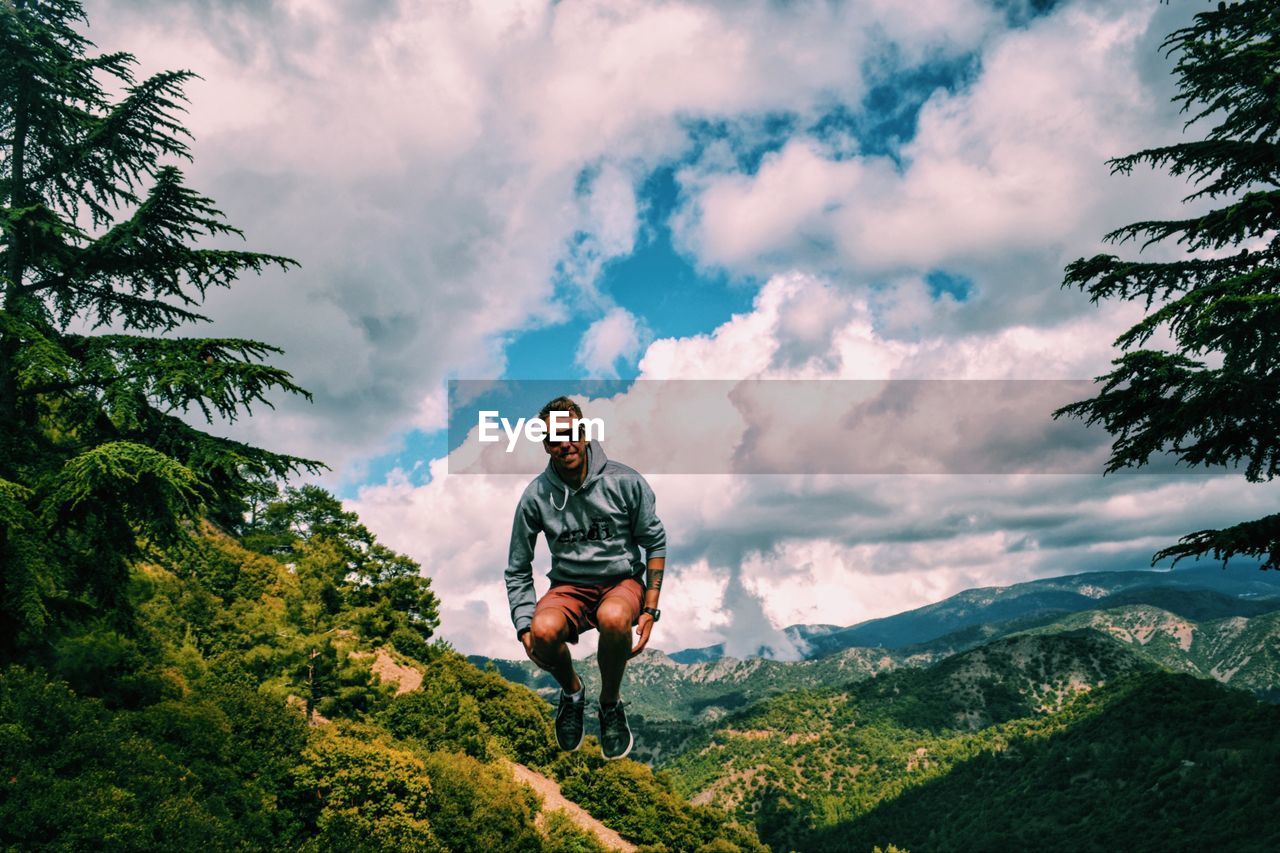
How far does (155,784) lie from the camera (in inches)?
731

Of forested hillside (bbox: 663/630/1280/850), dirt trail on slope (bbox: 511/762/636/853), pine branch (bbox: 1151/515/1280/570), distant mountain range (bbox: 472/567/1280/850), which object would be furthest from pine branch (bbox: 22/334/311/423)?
forested hillside (bbox: 663/630/1280/850)

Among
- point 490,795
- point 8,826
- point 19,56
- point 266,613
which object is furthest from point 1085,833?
point 19,56

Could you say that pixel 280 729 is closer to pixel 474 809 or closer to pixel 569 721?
pixel 474 809

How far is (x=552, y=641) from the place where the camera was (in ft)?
11.0

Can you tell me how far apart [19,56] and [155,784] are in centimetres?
1816

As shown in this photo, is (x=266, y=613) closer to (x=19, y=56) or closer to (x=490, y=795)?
(x=490, y=795)

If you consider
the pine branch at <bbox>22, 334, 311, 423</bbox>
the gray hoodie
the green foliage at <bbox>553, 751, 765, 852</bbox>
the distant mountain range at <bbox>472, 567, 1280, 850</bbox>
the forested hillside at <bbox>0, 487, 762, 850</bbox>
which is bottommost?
the distant mountain range at <bbox>472, 567, 1280, 850</bbox>

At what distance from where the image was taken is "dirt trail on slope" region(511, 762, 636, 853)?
46.3 m

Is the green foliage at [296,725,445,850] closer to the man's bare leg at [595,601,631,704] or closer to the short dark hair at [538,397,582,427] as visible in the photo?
the man's bare leg at [595,601,631,704]

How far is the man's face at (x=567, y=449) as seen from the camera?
3.65m

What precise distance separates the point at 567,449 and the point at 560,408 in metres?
0.23

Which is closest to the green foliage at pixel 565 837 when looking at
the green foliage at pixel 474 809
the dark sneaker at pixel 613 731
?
the green foliage at pixel 474 809

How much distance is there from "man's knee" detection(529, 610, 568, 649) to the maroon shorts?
122mm

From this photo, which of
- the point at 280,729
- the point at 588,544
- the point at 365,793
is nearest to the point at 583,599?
the point at 588,544
